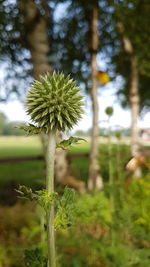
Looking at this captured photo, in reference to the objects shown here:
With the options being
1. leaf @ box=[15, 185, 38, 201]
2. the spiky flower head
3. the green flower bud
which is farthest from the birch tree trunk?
leaf @ box=[15, 185, 38, 201]

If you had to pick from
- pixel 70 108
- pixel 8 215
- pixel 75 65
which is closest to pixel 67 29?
pixel 75 65

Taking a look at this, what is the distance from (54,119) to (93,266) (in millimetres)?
2671

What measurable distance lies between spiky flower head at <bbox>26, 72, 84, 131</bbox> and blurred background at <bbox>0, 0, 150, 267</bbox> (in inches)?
4.6

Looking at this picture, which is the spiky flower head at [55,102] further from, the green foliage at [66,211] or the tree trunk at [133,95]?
the tree trunk at [133,95]

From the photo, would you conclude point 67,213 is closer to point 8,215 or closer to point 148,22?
point 8,215

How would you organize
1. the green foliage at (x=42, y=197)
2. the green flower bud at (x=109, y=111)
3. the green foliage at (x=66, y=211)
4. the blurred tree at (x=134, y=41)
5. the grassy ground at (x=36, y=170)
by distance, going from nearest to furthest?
the green foliage at (x=42, y=197) → the green foliage at (x=66, y=211) → the green flower bud at (x=109, y=111) → the grassy ground at (x=36, y=170) → the blurred tree at (x=134, y=41)

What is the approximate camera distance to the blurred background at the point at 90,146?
133 inches

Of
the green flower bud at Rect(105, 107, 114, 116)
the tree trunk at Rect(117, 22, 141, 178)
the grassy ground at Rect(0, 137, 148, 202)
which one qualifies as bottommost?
the grassy ground at Rect(0, 137, 148, 202)

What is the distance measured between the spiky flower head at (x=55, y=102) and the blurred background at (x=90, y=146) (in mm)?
118

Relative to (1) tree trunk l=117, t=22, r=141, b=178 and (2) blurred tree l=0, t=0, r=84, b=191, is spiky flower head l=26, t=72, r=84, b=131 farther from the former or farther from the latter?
(1) tree trunk l=117, t=22, r=141, b=178

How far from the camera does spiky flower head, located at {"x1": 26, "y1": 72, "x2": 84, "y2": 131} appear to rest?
60.9 inches

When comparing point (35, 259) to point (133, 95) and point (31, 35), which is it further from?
point (133, 95)

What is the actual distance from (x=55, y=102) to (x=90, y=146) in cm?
730

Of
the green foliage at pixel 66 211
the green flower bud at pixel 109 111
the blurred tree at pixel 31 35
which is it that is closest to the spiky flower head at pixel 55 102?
the green foliage at pixel 66 211
